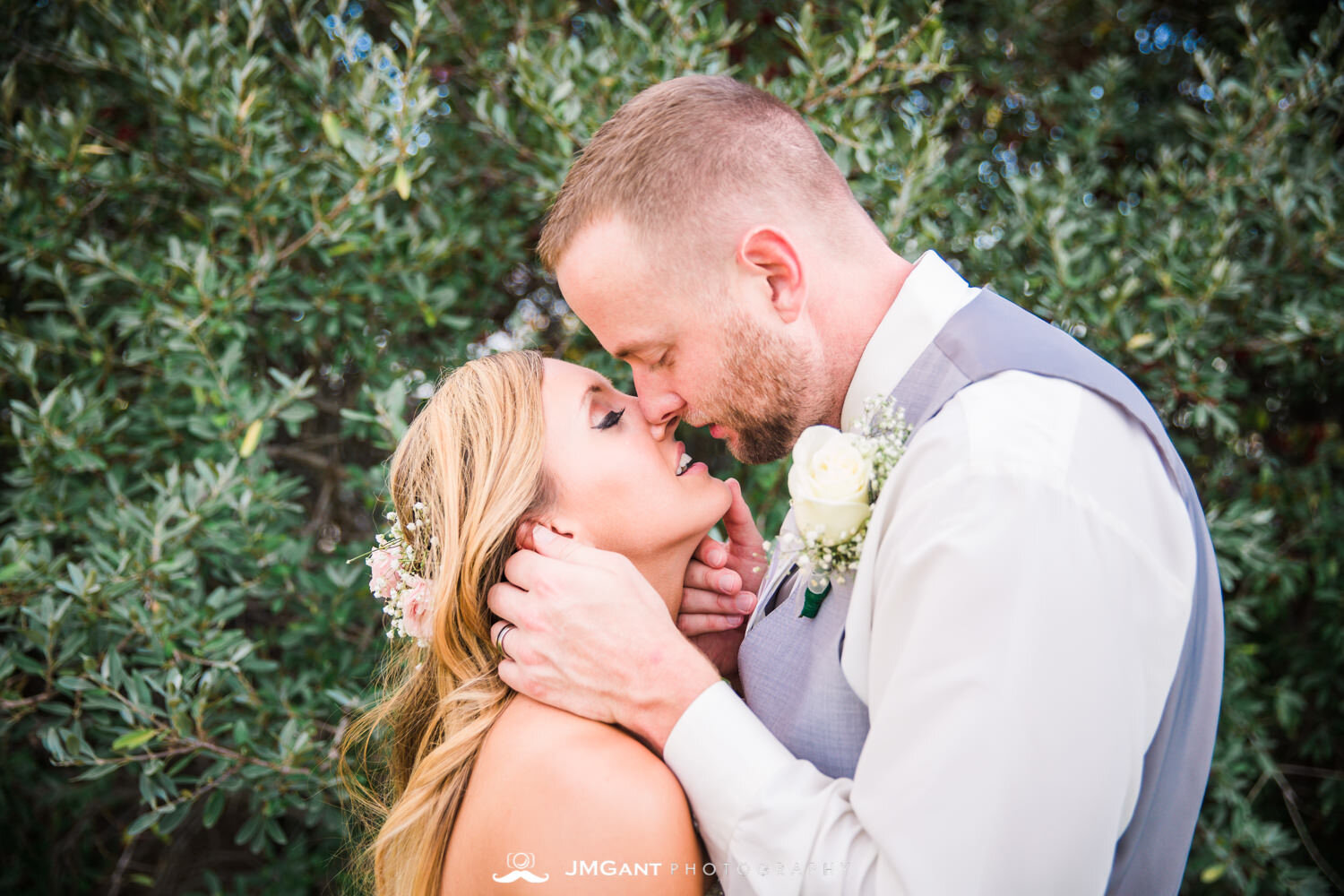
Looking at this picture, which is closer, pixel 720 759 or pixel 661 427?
pixel 720 759

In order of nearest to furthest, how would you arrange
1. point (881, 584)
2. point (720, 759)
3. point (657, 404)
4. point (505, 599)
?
point (881, 584), point (720, 759), point (505, 599), point (657, 404)

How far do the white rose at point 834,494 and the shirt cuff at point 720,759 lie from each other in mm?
399

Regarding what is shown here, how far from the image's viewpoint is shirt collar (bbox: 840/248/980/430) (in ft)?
5.94

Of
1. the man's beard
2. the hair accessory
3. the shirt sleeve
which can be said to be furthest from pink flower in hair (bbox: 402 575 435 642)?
the shirt sleeve

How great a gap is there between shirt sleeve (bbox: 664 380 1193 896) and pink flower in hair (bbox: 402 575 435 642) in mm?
1034

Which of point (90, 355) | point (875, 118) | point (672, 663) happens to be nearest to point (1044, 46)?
point (875, 118)

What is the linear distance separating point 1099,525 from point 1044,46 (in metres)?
4.13

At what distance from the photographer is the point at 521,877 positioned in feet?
5.58

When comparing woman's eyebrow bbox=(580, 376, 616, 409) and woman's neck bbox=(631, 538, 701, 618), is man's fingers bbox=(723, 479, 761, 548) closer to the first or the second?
woman's neck bbox=(631, 538, 701, 618)

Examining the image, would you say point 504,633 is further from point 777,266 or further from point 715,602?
point 777,266

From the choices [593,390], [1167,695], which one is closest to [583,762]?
[593,390]

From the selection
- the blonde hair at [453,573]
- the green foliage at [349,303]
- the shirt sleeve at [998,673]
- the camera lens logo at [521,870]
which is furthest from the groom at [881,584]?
the green foliage at [349,303]

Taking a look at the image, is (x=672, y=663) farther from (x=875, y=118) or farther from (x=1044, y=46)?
(x=1044, y=46)

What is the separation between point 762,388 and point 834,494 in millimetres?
480
